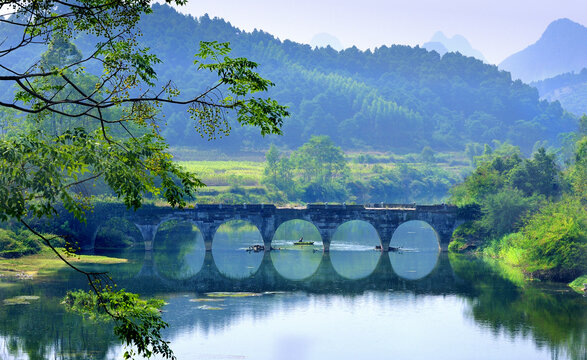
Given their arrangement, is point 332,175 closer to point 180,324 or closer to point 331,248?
point 331,248

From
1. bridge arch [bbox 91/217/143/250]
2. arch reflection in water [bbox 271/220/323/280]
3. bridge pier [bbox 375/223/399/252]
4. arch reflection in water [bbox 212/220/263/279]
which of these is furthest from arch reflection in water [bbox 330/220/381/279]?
bridge arch [bbox 91/217/143/250]

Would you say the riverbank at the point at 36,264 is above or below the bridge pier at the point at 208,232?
below

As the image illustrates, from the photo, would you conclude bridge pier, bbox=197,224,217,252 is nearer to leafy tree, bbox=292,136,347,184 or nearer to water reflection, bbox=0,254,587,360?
water reflection, bbox=0,254,587,360

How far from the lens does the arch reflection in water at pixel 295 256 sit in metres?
74.1

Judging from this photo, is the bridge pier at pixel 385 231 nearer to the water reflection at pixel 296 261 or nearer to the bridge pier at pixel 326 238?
the bridge pier at pixel 326 238

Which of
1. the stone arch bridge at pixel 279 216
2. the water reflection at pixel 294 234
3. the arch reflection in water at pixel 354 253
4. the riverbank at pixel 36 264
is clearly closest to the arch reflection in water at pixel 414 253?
the arch reflection in water at pixel 354 253

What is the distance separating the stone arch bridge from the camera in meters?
85.0

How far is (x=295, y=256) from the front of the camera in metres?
84.2

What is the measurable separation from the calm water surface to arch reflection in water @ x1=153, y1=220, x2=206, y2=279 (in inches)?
13.4

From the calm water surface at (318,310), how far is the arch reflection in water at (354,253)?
1.22ft

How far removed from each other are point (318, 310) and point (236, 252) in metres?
32.8

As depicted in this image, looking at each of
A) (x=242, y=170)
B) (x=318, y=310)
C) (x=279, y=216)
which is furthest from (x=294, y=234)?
(x=318, y=310)

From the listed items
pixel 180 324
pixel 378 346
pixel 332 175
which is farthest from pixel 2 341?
pixel 332 175

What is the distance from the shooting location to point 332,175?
163000 mm
